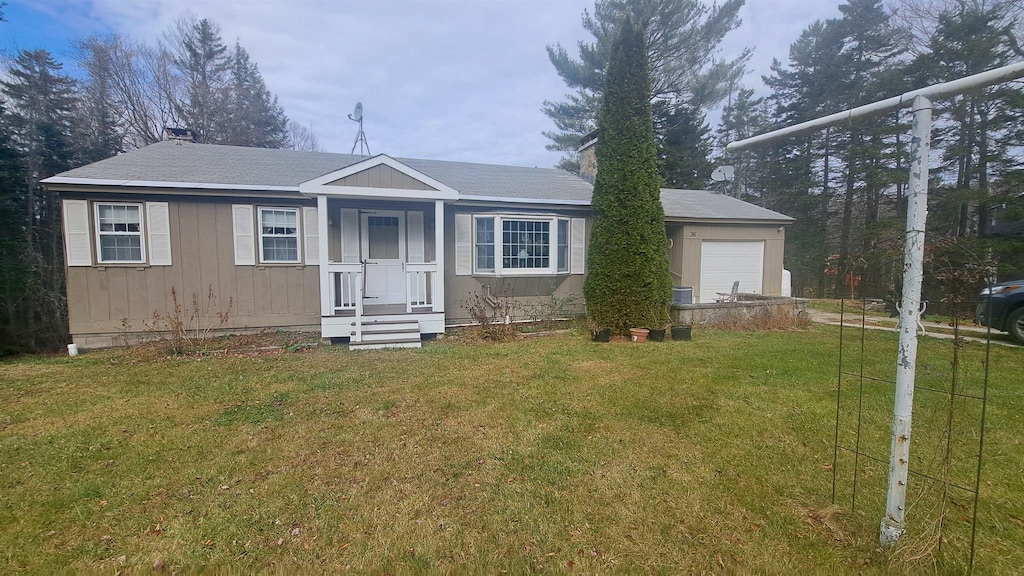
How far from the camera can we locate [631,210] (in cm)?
819

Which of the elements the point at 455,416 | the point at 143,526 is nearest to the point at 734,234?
the point at 455,416

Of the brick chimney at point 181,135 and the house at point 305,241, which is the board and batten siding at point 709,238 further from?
the brick chimney at point 181,135

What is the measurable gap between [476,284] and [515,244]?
1.25 meters

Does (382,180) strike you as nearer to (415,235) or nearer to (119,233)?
(415,235)

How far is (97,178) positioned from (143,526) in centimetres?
778

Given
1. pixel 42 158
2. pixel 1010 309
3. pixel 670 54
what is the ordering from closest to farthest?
pixel 1010 309
pixel 42 158
pixel 670 54

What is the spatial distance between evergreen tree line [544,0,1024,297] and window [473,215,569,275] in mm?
10053

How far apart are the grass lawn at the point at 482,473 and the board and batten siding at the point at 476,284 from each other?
3551 mm

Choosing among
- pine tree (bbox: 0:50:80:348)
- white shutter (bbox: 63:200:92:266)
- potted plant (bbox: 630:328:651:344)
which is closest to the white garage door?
potted plant (bbox: 630:328:651:344)

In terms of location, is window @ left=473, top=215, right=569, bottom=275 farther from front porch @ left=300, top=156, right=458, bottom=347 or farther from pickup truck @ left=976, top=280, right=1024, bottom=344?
pickup truck @ left=976, top=280, right=1024, bottom=344

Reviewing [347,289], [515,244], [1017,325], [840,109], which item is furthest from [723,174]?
[347,289]

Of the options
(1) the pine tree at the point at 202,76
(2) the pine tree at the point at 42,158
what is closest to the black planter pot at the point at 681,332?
(2) the pine tree at the point at 42,158

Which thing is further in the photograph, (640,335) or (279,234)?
(279,234)

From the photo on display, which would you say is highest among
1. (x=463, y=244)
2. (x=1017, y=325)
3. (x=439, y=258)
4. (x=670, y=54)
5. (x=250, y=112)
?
(x=670, y=54)
